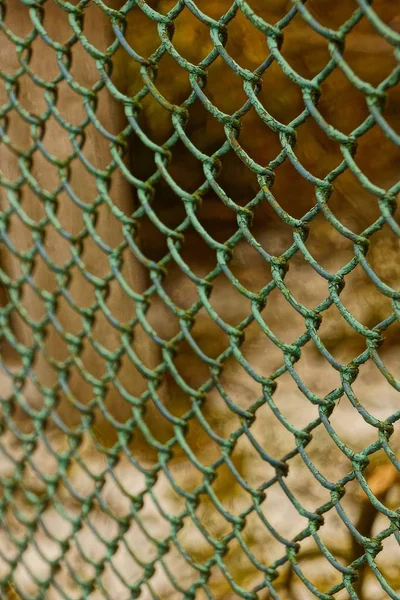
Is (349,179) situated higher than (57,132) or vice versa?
(349,179)

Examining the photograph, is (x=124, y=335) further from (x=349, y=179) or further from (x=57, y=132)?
(x=349, y=179)

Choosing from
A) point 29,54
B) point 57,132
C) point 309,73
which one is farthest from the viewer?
point 309,73

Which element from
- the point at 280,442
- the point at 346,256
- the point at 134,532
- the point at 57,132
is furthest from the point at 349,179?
the point at 134,532

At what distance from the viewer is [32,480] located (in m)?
2.47

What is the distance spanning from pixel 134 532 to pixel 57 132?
4.34ft

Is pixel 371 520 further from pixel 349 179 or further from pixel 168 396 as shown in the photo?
pixel 349 179

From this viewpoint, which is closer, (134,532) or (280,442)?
(134,532)

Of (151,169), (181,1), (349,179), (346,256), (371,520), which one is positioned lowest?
(181,1)

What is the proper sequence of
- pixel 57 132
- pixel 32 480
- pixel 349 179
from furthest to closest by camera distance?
pixel 349 179 → pixel 32 480 → pixel 57 132

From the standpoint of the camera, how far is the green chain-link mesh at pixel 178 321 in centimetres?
86

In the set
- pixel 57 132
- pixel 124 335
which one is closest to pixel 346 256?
pixel 57 132

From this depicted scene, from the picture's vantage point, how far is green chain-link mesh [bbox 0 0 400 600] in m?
0.86

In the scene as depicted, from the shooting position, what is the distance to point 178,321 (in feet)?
8.23

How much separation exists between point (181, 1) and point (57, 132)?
122 centimetres
